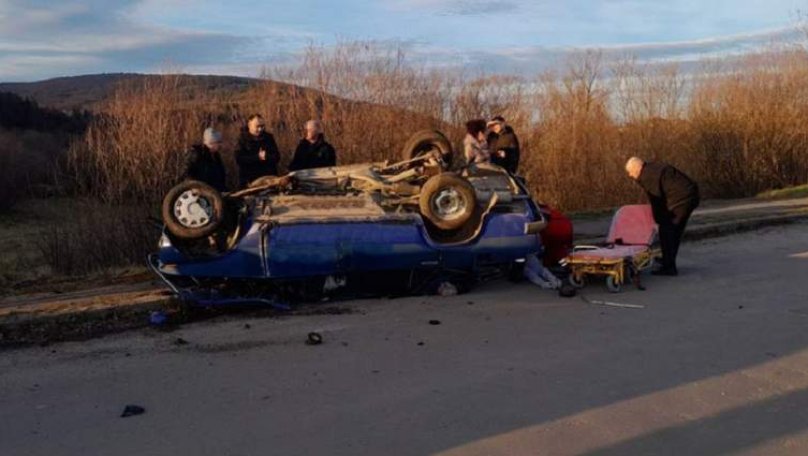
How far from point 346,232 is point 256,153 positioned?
2.53 m

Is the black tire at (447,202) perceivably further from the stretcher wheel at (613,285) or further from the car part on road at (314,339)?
the car part on road at (314,339)

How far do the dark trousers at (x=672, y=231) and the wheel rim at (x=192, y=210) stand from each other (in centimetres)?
590

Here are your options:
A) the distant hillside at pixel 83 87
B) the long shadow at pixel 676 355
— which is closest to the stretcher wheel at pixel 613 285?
the long shadow at pixel 676 355

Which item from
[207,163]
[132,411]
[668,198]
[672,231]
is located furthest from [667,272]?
[132,411]

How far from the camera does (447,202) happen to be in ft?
31.3

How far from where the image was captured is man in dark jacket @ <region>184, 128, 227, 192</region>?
991cm

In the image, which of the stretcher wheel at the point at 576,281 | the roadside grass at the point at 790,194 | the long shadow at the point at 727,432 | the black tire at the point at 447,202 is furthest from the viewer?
the roadside grass at the point at 790,194

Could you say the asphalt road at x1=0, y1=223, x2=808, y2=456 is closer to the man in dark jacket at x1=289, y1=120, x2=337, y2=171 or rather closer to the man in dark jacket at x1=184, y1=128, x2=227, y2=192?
the man in dark jacket at x1=184, y1=128, x2=227, y2=192

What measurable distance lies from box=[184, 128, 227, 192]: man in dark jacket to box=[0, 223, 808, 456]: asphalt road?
6.79 ft

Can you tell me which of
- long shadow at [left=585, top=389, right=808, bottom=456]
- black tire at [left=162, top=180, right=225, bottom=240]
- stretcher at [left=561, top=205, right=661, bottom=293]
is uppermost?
black tire at [left=162, top=180, right=225, bottom=240]

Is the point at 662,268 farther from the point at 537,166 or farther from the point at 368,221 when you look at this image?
the point at 537,166

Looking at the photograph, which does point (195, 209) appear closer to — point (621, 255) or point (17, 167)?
point (621, 255)

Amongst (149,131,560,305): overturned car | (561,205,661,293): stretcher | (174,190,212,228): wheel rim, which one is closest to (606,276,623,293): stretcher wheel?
(561,205,661,293): stretcher

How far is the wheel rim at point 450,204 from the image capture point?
9.52 metres
